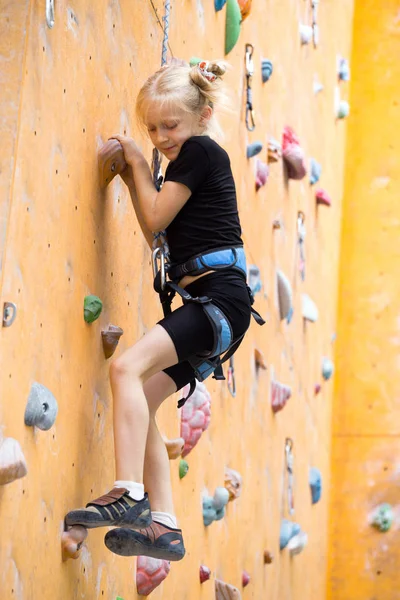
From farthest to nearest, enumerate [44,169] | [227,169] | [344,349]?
[344,349] < [227,169] < [44,169]

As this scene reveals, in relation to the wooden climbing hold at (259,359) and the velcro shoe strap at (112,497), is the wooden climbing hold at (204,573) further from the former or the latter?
the velcro shoe strap at (112,497)

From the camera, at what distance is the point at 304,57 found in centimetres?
498

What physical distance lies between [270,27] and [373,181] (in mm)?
1843

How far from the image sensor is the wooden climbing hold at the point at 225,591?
3.59m

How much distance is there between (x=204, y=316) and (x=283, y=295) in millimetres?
2301

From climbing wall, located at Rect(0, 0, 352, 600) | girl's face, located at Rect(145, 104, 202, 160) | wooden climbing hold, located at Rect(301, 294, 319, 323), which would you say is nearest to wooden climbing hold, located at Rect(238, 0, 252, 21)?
climbing wall, located at Rect(0, 0, 352, 600)

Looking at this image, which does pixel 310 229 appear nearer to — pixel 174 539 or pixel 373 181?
pixel 373 181

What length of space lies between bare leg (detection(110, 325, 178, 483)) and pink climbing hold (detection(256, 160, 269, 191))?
6.62ft

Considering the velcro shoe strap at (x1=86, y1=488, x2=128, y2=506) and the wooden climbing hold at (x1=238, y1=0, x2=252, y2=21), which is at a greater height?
the wooden climbing hold at (x1=238, y1=0, x2=252, y2=21)

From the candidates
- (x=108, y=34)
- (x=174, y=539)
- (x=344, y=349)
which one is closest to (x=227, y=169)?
(x=108, y=34)

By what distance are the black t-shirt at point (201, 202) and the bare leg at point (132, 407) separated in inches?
10.8

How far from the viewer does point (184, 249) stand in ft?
7.78

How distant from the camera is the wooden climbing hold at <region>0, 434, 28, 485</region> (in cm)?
185

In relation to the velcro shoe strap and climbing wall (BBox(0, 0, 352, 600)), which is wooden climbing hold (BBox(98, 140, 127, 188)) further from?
the velcro shoe strap
